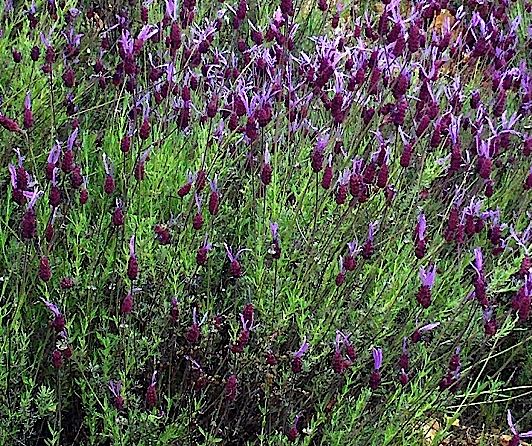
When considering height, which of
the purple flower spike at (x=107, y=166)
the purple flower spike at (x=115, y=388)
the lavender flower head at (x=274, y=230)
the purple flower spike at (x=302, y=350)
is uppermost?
the purple flower spike at (x=107, y=166)

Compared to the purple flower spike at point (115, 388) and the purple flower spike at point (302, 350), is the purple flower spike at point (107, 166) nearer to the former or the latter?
the purple flower spike at point (115, 388)

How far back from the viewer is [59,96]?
8.07ft

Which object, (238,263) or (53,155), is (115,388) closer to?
(238,263)

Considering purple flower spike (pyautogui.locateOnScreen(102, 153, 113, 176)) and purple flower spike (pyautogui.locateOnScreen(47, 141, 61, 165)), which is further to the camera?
purple flower spike (pyautogui.locateOnScreen(102, 153, 113, 176))

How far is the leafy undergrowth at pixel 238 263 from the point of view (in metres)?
1.78

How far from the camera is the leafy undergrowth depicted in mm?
1779

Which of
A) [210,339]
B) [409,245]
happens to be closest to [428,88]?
[409,245]

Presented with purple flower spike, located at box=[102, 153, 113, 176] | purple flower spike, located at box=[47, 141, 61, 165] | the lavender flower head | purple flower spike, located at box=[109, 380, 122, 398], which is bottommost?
purple flower spike, located at box=[109, 380, 122, 398]

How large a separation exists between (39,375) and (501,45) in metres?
1.79

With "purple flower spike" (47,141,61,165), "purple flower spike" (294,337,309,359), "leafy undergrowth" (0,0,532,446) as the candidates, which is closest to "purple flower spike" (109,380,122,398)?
"leafy undergrowth" (0,0,532,446)

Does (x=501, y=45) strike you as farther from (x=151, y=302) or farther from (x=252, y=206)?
(x=151, y=302)

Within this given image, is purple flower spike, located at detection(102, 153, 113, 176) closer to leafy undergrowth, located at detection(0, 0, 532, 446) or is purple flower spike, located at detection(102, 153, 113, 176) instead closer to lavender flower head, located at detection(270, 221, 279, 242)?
leafy undergrowth, located at detection(0, 0, 532, 446)

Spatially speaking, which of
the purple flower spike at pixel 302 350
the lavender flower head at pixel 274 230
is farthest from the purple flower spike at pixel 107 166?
the purple flower spike at pixel 302 350

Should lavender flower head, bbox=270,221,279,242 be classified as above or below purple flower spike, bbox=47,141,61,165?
below
